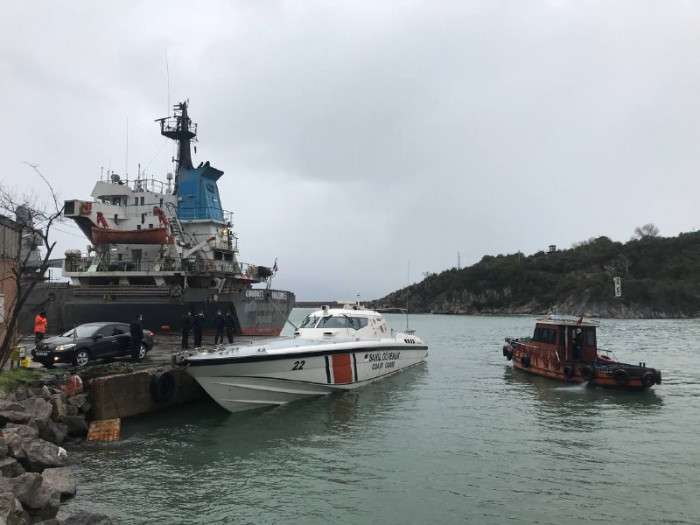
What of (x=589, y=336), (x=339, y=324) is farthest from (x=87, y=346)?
(x=589, y=336)

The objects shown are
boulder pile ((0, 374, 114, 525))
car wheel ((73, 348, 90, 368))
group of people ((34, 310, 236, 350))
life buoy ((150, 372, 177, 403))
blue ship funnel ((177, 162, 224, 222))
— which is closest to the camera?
boulder pile ((0, 374, 114, 525))

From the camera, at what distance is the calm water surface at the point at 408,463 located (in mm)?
9312

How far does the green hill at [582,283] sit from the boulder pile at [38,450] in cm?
12275

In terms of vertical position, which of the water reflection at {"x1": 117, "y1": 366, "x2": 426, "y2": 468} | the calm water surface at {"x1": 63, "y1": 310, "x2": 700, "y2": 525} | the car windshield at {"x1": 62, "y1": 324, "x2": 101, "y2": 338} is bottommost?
the calm water surface at {"x1": 63, "y1": 310, "x2": 700, "y2": 525}

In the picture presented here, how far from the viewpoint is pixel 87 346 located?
56.9 feet

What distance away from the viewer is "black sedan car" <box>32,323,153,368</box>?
54.5ft

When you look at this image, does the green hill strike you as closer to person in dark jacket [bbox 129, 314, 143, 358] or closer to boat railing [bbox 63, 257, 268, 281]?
boat railing [bbox 63, 257, 268, 281]

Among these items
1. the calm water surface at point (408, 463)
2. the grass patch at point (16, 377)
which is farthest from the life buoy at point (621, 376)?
the grass patch at point (16, 377)

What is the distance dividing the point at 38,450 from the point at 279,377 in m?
7.32

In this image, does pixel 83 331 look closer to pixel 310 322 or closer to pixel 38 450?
pixel 310 322

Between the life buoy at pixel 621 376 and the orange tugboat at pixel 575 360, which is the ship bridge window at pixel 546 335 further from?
the life buoy at pixel 621 376

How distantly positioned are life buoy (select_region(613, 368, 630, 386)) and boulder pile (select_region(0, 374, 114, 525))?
18231mm

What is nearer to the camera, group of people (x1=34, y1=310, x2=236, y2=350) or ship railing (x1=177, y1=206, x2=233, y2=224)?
group of people (x1=34, y1=310, x2=236, y2=350)

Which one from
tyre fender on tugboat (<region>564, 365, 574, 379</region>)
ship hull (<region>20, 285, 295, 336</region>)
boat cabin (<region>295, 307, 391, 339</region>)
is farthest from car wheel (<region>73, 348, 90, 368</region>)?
tyre fender on tugboat (<region>564, 365, 574, 379</region>)
